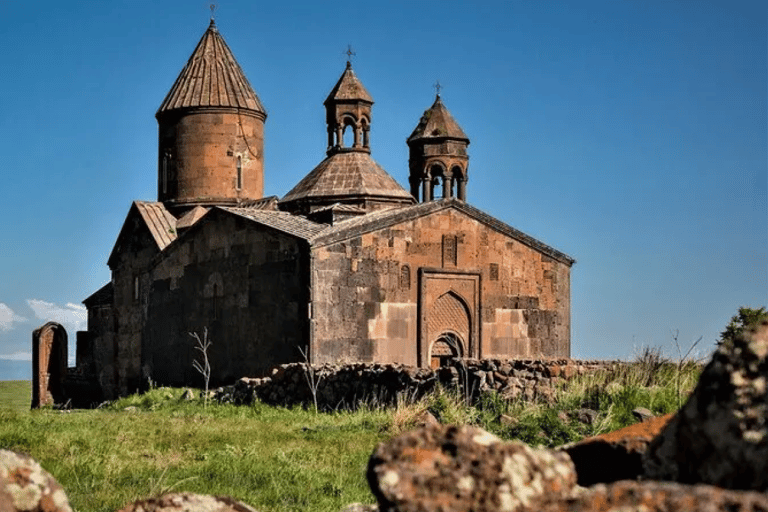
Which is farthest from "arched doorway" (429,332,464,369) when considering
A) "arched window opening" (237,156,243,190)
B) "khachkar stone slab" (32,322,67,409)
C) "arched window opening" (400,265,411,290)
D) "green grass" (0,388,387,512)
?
"khachkar stone slab" (32,322,67,409)

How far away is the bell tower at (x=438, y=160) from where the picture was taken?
81.2 ft

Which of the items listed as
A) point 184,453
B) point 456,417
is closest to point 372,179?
→ point 456,417

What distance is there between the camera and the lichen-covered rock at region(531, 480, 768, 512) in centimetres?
172

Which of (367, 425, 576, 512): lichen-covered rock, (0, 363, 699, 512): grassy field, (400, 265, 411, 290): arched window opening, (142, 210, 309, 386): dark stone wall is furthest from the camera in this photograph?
(400, 265, 411, 290): arched window opening

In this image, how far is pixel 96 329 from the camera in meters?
29.2

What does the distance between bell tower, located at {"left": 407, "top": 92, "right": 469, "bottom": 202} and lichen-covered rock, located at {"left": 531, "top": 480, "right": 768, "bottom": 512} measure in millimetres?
22741

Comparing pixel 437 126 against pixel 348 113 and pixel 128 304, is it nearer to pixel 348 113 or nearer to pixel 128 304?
pixel 348 113

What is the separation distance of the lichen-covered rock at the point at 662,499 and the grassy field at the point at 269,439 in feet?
11.7

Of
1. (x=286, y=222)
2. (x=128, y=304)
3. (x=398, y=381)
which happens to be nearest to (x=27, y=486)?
(x=398, y=381)

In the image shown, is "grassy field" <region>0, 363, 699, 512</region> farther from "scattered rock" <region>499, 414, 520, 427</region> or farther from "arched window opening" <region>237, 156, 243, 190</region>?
"arched window opening" <region>237, 156, 243, 190</region>

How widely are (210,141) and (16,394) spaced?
1030 cm

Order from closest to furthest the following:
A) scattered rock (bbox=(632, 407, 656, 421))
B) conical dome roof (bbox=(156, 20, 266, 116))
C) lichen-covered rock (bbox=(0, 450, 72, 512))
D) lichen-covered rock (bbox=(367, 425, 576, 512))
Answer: lichen-covered rock (bbox=(367, 425, 576, 512))
lichen-covered rock (bbox=(0, 450, 72, 512))
scattered rock (bbox=(632, 407, 656, 421))
conical dome roof (bbox=(156, 20, 266, 116))

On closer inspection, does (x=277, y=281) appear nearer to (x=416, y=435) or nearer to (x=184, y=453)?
(x=184, y=453)

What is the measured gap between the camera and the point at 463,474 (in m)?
2.14
